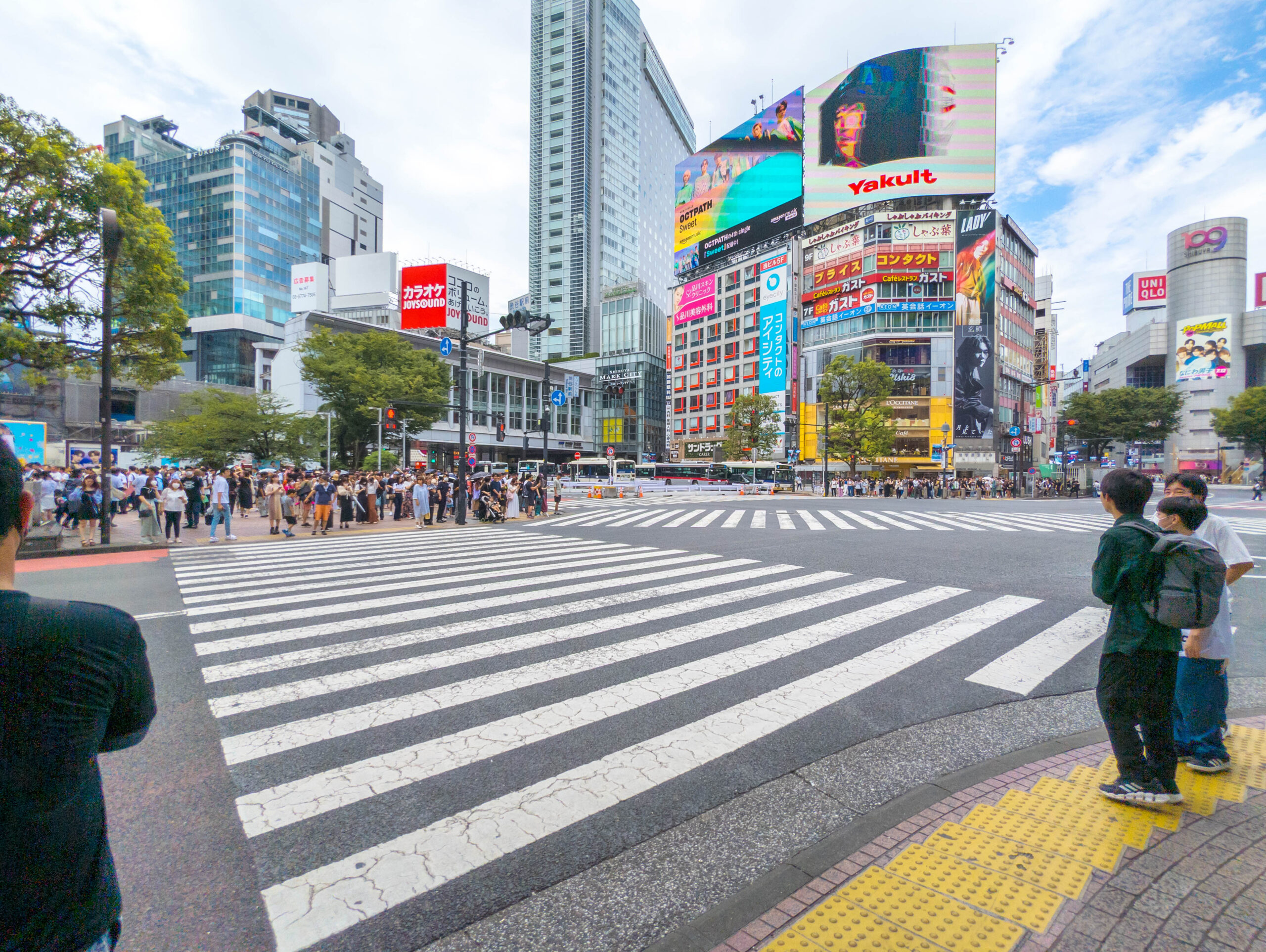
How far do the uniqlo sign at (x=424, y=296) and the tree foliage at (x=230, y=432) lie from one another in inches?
764

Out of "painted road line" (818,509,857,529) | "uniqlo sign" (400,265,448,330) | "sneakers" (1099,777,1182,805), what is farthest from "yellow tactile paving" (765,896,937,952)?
"uniqlo sign" (400,265,448,330)

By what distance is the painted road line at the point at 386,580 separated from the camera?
7.58 m

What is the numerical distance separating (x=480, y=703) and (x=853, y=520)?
715 inches

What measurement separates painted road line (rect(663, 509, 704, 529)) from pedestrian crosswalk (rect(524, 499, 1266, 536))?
0.03m

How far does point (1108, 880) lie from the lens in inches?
96.7

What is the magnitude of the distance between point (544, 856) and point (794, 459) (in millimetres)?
47267

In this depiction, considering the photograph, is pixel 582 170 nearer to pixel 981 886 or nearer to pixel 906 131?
pixel 906 131

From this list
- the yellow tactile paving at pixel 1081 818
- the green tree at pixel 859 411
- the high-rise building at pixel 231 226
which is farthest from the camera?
the high-rise building at pixel 231 226

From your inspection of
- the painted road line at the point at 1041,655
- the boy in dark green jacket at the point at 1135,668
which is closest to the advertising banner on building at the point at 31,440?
the painted road line at the point at 1041,655

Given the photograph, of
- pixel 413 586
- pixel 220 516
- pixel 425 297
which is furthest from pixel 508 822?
pixel 425 297

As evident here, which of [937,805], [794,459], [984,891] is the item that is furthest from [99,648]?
[794,459]

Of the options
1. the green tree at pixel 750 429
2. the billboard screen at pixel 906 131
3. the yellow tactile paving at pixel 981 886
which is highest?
the billboard screen at pixel 906 131

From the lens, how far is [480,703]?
4320mm

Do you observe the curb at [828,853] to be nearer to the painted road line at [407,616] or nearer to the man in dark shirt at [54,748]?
the man in dark shirt at [54,748]
